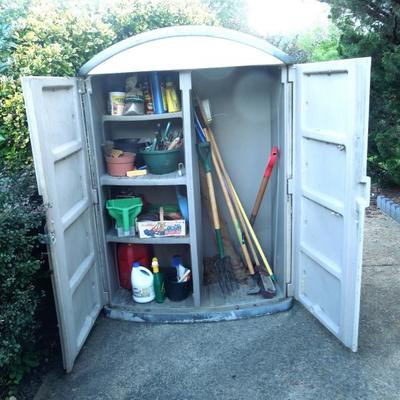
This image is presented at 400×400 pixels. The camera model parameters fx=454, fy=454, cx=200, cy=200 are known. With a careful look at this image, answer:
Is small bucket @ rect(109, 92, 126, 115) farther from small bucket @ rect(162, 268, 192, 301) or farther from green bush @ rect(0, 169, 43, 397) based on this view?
small bucket @ rect(162, 268, 192, 301)

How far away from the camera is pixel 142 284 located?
3586 mm

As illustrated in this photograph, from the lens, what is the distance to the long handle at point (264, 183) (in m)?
3.55

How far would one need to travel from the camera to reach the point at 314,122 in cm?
304

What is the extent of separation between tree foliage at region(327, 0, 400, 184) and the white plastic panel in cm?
223

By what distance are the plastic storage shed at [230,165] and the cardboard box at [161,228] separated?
73 mm

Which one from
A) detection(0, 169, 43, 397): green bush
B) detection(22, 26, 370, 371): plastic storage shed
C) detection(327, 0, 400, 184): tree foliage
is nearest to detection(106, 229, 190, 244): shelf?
detection(22, 26, 370, 371): plastic storage shed

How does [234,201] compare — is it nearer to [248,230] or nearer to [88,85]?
[248,230]

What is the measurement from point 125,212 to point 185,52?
1.25 metres

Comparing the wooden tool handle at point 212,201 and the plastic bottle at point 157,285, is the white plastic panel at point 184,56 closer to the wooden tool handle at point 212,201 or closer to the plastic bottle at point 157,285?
the wooden tool handle at point 212,201

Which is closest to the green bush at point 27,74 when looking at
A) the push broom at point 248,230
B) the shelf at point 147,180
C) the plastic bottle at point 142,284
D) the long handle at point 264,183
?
the shelf at point 147,180

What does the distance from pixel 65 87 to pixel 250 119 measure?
5.24 feet

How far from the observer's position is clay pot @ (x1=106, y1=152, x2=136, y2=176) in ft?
11.3

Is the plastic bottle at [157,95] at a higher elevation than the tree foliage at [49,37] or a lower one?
lower

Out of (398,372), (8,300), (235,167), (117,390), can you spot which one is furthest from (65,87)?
(398,372)
